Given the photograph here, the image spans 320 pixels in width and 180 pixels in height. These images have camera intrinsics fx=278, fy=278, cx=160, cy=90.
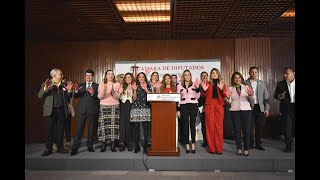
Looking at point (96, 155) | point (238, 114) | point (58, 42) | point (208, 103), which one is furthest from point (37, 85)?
point (238, 114)

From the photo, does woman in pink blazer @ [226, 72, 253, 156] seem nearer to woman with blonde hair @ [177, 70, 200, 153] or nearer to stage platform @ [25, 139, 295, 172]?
stage platform @ [25, 139, 295, 172]

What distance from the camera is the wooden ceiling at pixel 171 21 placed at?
4.60 metres

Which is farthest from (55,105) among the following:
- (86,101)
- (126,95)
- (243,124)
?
(243,124)

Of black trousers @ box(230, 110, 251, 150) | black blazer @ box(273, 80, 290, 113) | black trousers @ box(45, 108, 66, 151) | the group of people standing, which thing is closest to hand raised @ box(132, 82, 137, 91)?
the group of people standing

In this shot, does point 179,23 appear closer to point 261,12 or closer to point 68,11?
point 261,12

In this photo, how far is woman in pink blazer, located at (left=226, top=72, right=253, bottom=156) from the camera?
4.43m

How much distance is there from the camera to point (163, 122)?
4.51 m

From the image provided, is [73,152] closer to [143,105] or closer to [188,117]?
[143,105]

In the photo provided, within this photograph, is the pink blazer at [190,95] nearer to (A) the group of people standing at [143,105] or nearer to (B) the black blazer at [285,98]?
(A) the group of people standing at [143,105]

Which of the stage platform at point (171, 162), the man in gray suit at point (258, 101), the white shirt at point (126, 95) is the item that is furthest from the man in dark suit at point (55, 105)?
the man in gray suit at point (258, 101)

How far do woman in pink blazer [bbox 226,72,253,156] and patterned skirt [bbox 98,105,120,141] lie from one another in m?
1.91

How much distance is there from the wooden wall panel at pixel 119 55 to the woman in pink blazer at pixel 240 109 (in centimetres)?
212

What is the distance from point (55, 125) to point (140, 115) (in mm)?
1476
